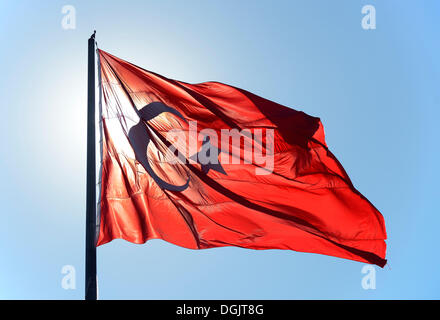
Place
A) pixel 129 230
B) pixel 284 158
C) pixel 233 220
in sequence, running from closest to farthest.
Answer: pixel 129 230 < pixel 233 220 < pixel 284 158

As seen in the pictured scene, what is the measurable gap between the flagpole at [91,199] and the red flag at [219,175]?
112 centimetres

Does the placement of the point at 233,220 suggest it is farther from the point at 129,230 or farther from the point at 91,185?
the point at 91,185

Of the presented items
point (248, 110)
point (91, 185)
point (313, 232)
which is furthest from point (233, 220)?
point (91, 185)

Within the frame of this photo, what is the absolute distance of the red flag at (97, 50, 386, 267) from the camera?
1088cm

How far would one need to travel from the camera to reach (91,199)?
9062 millimetres

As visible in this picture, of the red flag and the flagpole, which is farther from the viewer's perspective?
the red flag

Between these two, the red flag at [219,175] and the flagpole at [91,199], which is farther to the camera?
the red flag at [219,175]

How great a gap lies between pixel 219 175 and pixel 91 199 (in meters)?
3.72

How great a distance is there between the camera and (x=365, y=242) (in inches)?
459

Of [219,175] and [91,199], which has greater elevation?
[219,175]

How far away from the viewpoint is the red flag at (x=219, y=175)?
10883 mm

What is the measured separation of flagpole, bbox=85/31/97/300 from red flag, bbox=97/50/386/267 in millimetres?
1121

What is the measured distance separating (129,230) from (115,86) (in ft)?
10.9

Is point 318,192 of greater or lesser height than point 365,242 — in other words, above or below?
above
